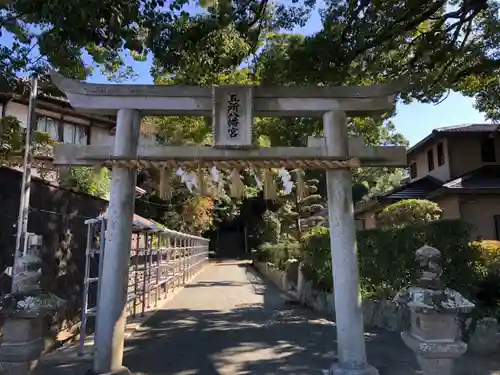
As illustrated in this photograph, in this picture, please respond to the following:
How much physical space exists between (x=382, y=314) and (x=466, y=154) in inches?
416

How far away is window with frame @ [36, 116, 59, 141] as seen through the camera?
2042 centimetres

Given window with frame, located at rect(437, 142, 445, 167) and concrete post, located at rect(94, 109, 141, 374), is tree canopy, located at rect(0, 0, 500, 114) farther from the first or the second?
window with frame, located at rect(437, 142, 445, 167)

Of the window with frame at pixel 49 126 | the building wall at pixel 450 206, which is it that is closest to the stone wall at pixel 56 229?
the building wall at pixel 450 206

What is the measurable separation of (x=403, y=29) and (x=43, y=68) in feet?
26.3

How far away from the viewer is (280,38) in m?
10.5

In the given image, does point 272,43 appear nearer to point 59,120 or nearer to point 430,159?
point 430,159

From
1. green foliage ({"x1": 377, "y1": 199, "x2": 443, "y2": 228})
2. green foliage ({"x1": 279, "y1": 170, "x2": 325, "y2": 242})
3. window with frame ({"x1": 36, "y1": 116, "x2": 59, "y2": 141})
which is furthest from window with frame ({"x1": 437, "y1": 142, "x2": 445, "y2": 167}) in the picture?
window with frame ({"x1": 36, "y1": 116, "x2": 59, "y2": 141})

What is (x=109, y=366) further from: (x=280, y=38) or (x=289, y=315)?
(x=280, y=38)

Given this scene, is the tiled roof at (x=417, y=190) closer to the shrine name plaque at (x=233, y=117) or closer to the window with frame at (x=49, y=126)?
the shrine name plaque at (x=233, y=117)

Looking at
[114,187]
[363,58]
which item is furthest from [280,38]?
[114,187]

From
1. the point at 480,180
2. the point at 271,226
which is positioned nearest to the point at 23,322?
the point at 480,180

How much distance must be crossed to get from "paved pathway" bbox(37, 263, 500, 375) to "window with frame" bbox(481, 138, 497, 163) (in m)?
10.6

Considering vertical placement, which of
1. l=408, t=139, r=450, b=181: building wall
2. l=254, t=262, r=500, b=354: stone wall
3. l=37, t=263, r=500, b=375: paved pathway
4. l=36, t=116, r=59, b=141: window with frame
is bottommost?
l=37, t=263, r=500, b=375: paved pathway

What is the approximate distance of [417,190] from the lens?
56.5 feet
